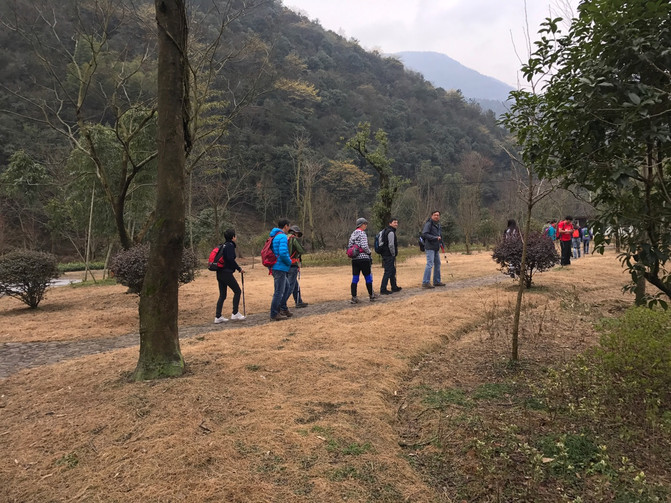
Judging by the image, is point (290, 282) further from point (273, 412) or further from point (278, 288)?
point (273, 412)

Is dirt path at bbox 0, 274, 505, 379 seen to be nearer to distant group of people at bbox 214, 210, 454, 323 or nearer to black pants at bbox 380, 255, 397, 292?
distant group of people at bbox 214, 210, 454, 323

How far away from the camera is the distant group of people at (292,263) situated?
7.02 meters

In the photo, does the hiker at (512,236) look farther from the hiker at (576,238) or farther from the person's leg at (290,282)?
the hiker at (576,238)

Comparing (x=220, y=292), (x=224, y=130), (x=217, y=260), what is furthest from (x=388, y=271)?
(x=224, y=130)

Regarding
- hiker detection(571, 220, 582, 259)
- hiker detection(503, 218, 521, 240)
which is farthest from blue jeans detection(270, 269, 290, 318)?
hiker detection(571, 220, 582, 259)

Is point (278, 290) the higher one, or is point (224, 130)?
point (224, 130)

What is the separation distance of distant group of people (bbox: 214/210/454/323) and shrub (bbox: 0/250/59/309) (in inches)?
171

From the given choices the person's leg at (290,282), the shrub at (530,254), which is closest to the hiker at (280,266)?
the person's leg at (290,282)

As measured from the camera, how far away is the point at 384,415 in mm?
3217

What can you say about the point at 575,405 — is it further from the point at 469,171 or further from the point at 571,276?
the point at 469,171

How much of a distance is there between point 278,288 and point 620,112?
5.43 meters

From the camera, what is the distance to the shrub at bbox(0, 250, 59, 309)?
8750 millimetres

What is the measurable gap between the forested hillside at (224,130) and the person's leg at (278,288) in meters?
2.88

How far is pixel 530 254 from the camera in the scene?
8.41 metres
